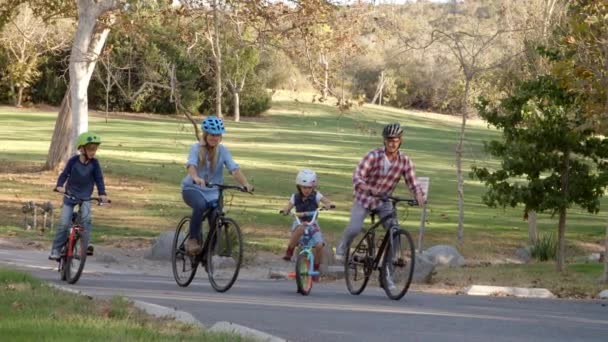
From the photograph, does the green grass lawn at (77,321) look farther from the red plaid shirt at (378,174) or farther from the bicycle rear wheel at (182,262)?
the red plaid shirt at (378,174)

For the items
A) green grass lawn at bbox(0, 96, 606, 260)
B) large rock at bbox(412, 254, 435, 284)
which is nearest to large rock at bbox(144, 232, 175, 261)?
green grass lawn at bbox(0, 96, 606, 260)

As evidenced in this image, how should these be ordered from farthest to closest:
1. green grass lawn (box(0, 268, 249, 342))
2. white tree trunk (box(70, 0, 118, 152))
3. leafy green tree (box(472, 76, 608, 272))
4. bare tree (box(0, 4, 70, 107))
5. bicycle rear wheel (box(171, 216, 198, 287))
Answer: bare tree (box(0, 4, 70, 107)) < white tree trunk (box(70, 0, 118, 152)) < leafy green tree (box(472, 76, 608, 272)) < bicycle rear wheel (box(171, 216, 198, 287)) < green grass lawn (box(0, 268, 249, 342))

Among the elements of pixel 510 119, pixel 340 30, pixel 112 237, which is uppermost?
pixel 340 30

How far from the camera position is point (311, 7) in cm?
2319

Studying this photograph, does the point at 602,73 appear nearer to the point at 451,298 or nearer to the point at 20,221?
the point at 451,298

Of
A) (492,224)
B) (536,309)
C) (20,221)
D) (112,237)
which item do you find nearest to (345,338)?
(536,309)

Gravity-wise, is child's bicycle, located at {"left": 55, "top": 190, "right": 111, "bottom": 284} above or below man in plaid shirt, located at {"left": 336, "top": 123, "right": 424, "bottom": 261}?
Result: below

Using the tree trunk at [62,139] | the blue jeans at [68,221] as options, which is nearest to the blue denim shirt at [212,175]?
the blue jeans at [68,221]

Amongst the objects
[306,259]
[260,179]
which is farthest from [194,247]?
[260,179]

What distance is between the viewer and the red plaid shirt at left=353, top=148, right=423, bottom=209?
536 inches

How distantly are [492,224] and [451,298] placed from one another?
1916cm

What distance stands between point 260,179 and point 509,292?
83.2 feet

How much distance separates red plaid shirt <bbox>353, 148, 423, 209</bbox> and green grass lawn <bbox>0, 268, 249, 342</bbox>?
3691mm

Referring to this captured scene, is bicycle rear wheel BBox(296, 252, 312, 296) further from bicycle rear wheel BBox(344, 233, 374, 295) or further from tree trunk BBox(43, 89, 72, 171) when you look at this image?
tree trunk BBox(43, 89, 72, 171)
